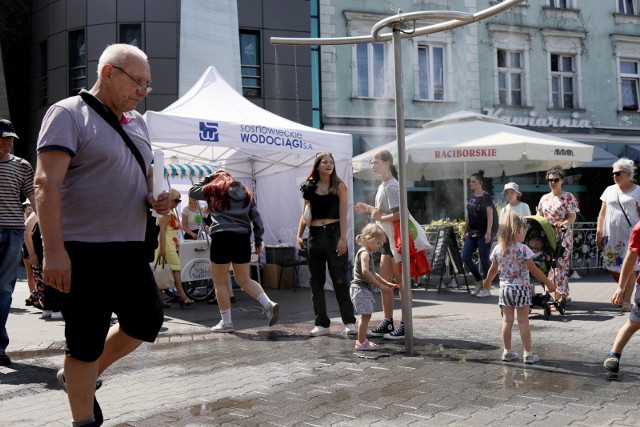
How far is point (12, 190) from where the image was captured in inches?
235

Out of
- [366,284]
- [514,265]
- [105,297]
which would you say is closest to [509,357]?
[514,265]

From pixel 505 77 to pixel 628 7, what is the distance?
237 inches

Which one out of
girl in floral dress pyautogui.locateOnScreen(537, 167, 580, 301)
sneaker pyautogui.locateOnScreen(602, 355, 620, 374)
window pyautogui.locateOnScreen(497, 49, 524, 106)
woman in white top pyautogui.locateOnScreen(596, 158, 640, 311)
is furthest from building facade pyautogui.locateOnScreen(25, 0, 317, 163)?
sneaker pyautogui.locateOnScreen(602, 355, 620, 374)

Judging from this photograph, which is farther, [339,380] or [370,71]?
[370,71]

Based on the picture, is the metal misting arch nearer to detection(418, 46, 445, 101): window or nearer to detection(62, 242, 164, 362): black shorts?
detection(62, 242, 164, 362): black shorts

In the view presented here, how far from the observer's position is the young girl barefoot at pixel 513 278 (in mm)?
5535

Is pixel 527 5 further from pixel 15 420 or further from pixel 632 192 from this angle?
pixel 15 420

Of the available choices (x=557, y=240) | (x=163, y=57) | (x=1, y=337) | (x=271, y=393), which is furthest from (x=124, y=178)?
(x=163, y=57)

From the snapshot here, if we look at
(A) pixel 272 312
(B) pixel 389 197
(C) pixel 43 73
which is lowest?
(A) pixel 272 312

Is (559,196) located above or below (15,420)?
above

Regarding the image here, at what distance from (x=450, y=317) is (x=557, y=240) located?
166cm

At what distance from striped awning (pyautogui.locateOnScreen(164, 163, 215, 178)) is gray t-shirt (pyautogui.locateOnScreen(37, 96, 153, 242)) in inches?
356

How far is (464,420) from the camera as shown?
3.91 m

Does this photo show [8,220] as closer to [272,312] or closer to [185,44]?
[272,312]
